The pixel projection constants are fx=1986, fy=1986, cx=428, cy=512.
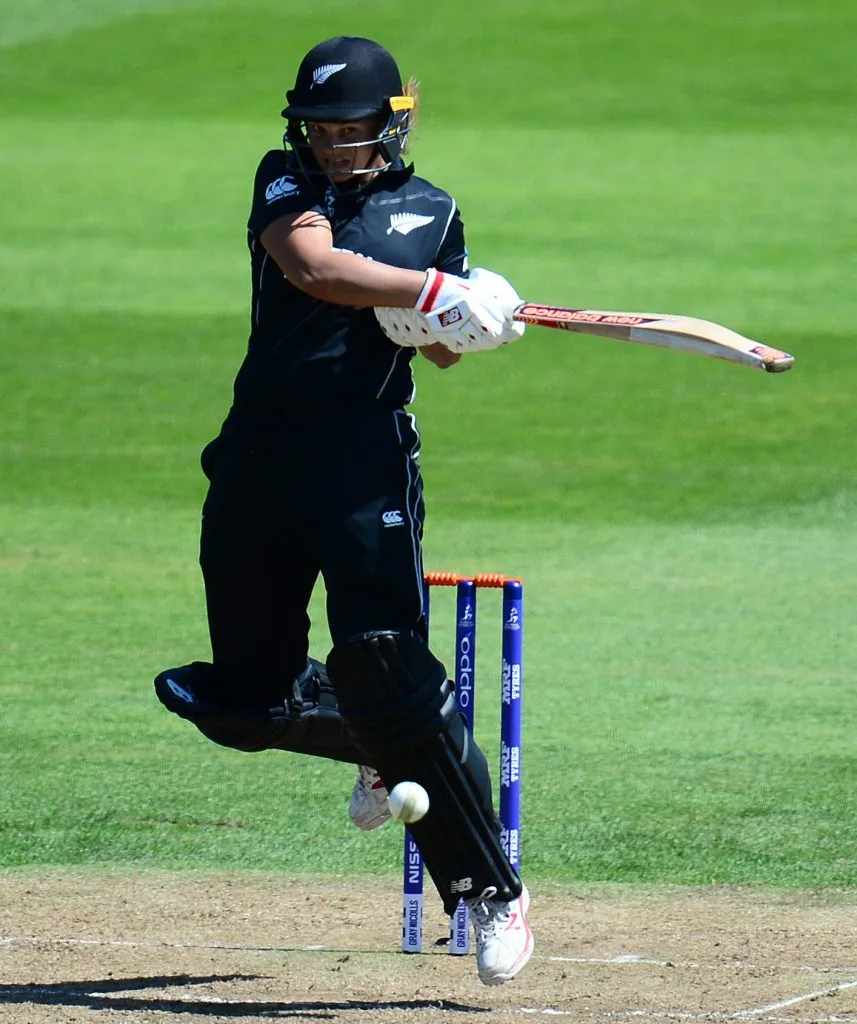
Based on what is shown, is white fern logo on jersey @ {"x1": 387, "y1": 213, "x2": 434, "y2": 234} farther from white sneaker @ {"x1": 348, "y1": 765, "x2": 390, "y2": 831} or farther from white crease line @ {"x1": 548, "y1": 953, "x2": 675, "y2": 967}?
white crease line @ {"x1": 548, "y1": 953, "x2": 675, "y2": 967}

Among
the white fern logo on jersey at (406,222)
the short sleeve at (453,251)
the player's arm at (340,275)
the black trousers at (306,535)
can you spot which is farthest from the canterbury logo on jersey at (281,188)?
the black trousers at (306,535)

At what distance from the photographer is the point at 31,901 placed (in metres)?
5.32

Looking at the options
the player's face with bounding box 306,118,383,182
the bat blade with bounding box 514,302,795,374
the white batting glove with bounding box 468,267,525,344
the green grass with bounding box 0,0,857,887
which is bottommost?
A: the green grass with bounding box 0,0,857,887

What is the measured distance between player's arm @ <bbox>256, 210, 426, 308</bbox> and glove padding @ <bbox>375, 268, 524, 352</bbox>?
0.04 meters

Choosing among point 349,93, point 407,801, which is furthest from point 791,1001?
point 349,93

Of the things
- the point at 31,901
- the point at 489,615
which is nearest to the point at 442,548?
the point at 489,615

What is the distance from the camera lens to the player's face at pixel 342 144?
4.35m

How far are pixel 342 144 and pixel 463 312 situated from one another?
0.52 m

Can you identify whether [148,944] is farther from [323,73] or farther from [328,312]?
[323,73]

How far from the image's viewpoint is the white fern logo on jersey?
4.38m

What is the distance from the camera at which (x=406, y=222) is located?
4.40m

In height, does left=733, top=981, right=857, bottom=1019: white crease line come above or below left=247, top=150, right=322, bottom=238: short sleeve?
below

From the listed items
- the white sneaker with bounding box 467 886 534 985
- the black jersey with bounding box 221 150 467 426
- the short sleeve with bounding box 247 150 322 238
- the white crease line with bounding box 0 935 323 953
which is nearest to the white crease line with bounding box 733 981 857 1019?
the white sneaker with bounding box 467 886 534 985

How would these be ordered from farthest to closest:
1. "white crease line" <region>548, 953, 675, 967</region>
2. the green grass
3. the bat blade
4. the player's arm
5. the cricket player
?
the green grass → "white crease line" <region>548, 953, 675, 967</region> → the cricket player → the player's arm → the bat blade
